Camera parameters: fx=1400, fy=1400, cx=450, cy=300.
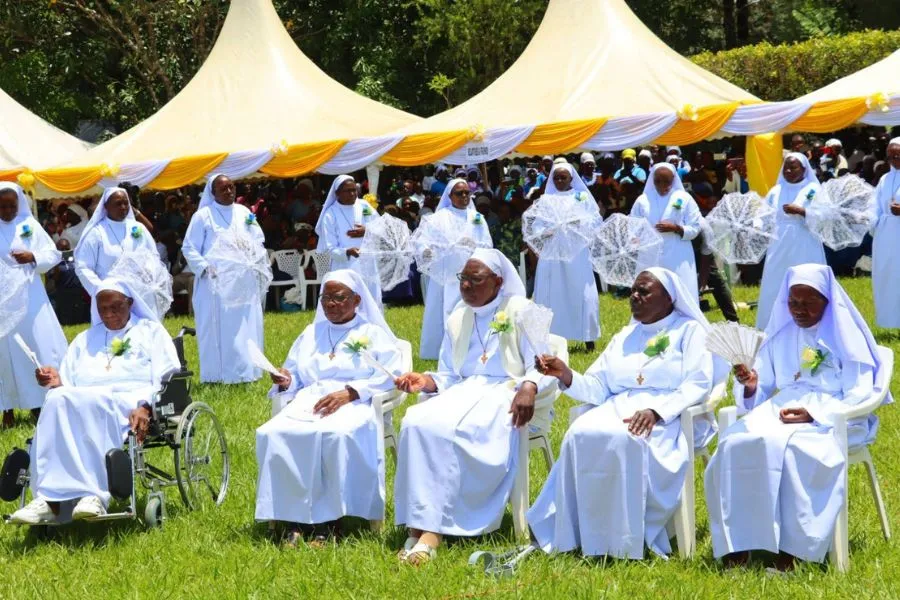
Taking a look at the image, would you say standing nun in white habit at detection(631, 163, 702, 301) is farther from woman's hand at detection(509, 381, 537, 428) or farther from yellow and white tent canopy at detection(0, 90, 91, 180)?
yellow and white tent canopy at detection(0, 90, 91, 180)

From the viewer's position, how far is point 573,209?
14281 mm

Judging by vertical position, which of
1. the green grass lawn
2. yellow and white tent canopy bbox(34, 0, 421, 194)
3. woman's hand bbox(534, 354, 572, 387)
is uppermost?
yellow and white tent canopy bbox(34, 0, 421, 194)

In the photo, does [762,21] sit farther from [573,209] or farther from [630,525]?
[630,525]

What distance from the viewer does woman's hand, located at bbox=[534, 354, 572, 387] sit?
23.2 feet

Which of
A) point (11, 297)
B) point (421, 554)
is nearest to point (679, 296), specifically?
point (421, 554)

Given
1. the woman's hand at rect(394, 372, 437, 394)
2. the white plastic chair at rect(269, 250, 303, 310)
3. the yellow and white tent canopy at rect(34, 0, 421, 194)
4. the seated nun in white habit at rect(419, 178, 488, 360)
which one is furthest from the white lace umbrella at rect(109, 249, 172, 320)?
the white plastic chair at rect(269, 250, 303, 310)

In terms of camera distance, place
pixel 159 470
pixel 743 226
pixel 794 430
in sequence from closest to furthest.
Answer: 1. pixel 794 430
2. pixel 159 470
3. pixel 743 226

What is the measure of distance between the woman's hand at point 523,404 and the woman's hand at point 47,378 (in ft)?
8.82

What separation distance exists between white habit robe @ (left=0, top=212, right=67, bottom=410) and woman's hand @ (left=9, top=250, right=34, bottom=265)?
5 centimetres

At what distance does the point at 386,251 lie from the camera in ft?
46.1

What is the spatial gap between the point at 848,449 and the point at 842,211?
7577mm

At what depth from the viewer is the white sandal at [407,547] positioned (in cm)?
691

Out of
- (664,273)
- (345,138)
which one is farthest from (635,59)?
(664,273)

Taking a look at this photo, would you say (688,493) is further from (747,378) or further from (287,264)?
(287,264)
